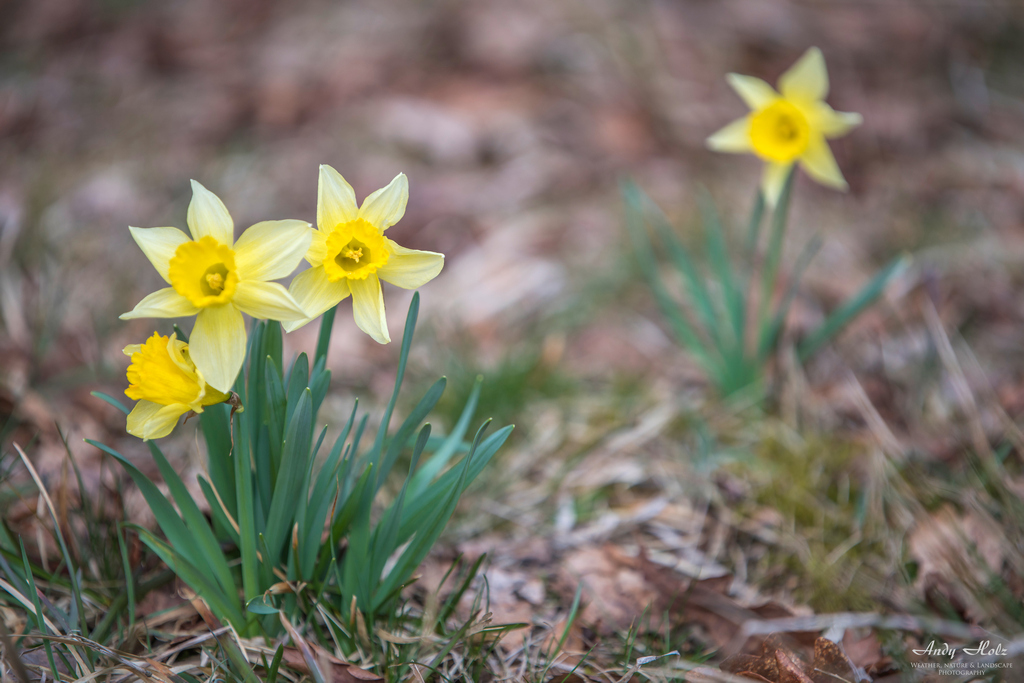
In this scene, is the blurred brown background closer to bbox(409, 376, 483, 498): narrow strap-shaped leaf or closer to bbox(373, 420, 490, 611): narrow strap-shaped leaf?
bbox(409, 376, 483, 498): narrow strap-shaped leaf

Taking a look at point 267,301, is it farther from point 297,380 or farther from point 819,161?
point 819,161

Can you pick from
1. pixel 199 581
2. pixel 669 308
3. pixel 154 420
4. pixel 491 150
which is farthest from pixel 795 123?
pixel 491 150

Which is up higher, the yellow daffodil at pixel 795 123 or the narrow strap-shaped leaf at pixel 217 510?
the yellow daffodil at pixel 795 123

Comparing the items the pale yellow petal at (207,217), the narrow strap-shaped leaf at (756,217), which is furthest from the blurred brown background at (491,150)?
the pale yellow petal at (207,217)

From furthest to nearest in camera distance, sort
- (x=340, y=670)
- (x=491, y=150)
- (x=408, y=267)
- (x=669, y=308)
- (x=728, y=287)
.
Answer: (x=491, y=150), (x=669, y=308), (x=728, y=287), (x=340, y=670), (x=408, y=267)

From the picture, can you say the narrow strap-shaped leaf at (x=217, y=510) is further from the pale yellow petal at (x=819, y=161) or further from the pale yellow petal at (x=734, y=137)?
the pale yellow petal at (x=819, y=161)

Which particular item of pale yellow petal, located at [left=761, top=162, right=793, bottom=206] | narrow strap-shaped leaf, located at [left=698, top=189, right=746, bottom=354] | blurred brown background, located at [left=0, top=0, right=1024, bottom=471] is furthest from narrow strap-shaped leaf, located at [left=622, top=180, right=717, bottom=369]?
pale yellow petal, located at [left=761, top=162, right=793, bottom=206]
